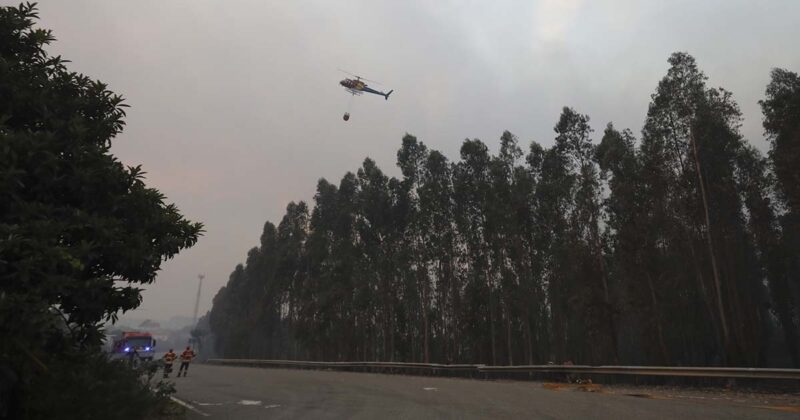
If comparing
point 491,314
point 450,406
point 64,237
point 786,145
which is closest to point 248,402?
point 450,406

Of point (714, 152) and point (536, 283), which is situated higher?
point (714, 152)

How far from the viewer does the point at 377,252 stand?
48.2 m

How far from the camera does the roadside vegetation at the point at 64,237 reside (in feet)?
21.7

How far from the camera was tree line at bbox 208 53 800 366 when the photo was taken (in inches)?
1121

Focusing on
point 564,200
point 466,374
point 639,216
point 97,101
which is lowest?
point 466,374

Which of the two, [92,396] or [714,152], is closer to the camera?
[92,396]

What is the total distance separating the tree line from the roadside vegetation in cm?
2695

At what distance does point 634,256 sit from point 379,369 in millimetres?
19669

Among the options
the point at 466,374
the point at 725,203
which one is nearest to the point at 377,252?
the point at 466,374

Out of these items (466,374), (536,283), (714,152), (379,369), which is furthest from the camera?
(536,283)

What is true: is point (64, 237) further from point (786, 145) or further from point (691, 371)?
point (786, 145)

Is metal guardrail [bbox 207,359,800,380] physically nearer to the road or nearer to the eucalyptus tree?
the road

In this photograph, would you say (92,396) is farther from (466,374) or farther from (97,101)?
(466,374)

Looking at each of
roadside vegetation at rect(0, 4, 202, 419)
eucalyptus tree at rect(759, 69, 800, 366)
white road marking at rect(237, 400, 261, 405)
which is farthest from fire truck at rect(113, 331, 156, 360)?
eucalyptus tree at rect(759, 69, 800, 366)
